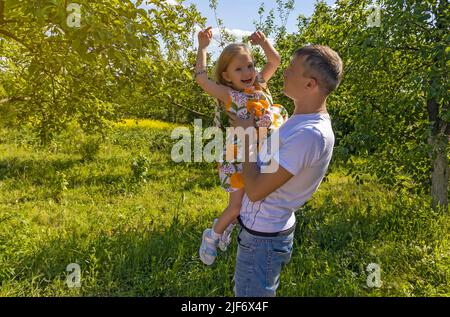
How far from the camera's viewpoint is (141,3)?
12.5ft

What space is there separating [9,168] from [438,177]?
8.40 meters

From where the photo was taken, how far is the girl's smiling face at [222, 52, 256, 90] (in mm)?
2312

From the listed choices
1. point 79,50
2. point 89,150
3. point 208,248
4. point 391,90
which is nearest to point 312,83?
point 208,248

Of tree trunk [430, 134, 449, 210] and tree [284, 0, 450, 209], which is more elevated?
tree [284, 0, 450, 209]

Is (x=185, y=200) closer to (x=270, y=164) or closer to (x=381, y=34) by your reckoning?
(x=381, y=34)

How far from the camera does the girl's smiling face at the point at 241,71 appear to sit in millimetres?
2312

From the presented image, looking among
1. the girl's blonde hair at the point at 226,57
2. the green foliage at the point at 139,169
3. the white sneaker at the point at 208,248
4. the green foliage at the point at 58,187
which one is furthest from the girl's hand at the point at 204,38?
the green foliage at the point at 139,169

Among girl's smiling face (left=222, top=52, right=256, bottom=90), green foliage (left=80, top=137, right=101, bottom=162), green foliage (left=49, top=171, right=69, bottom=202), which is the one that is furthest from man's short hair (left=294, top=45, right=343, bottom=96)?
green foliage (left=80, top=137, right=101, bottom=162)

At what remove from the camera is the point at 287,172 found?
180cm

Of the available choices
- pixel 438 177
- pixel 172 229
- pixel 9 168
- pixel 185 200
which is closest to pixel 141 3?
pixel 172 229

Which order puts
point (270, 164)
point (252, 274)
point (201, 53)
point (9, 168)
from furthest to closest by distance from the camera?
point (9, 168) → point (201, 53) → point (252, 274) → point (270, 164)

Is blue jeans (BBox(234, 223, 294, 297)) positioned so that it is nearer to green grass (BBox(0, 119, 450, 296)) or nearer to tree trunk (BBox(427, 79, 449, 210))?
green grass (BBox(0, 119, 450, 296))

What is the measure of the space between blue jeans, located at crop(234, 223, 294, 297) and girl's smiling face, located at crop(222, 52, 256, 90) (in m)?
0.84

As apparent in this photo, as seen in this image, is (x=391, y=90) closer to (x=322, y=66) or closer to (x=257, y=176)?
(x=322, y=66)
